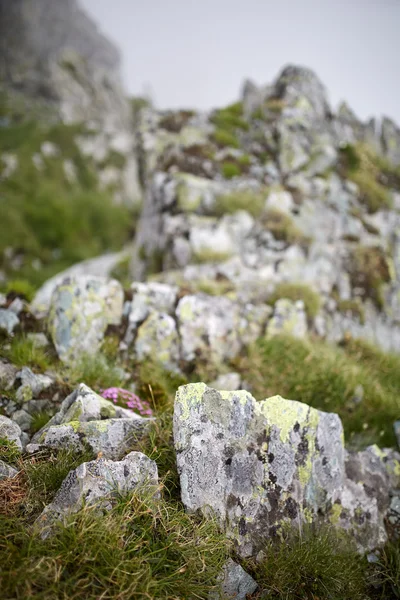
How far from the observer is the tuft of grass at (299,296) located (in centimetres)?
958

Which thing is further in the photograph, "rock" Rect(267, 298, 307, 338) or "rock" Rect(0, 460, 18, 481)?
"rock" Rect(267, 298, 307, 338)

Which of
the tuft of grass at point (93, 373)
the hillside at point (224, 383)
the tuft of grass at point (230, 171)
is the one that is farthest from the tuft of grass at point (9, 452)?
the tuft of grass at point (230, 171)

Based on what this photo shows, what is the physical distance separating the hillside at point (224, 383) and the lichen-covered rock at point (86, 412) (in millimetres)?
27

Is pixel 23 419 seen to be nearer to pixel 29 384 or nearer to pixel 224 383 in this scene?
pixel 29 384

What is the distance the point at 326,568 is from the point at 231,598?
1.09 meters

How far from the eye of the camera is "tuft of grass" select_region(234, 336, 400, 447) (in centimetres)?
627

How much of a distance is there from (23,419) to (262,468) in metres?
3.42

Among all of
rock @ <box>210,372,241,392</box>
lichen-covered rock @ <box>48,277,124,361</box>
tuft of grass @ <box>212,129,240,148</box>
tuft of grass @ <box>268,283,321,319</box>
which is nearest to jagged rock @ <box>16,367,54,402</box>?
lichen-covered rock @ <box>48,277,124,361</box>

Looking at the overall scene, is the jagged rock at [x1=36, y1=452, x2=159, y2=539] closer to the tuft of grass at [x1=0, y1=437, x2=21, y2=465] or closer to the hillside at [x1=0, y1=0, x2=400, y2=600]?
the hillside at [x1=0, y1=0, x2=400, y2=600]

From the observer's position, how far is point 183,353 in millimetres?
7133

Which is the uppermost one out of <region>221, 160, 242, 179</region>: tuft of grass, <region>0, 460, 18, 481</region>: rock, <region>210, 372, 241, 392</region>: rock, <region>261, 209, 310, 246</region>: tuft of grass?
<region>221, 160, 242, 179</region>: tuft of grass

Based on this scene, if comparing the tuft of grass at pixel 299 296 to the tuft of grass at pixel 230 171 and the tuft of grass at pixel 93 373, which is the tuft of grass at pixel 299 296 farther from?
the tuft of grass at pixel 230 171

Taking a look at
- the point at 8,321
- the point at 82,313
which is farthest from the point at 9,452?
the point at 82,313

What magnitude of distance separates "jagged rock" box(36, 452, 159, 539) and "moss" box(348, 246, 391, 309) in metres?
11.6
